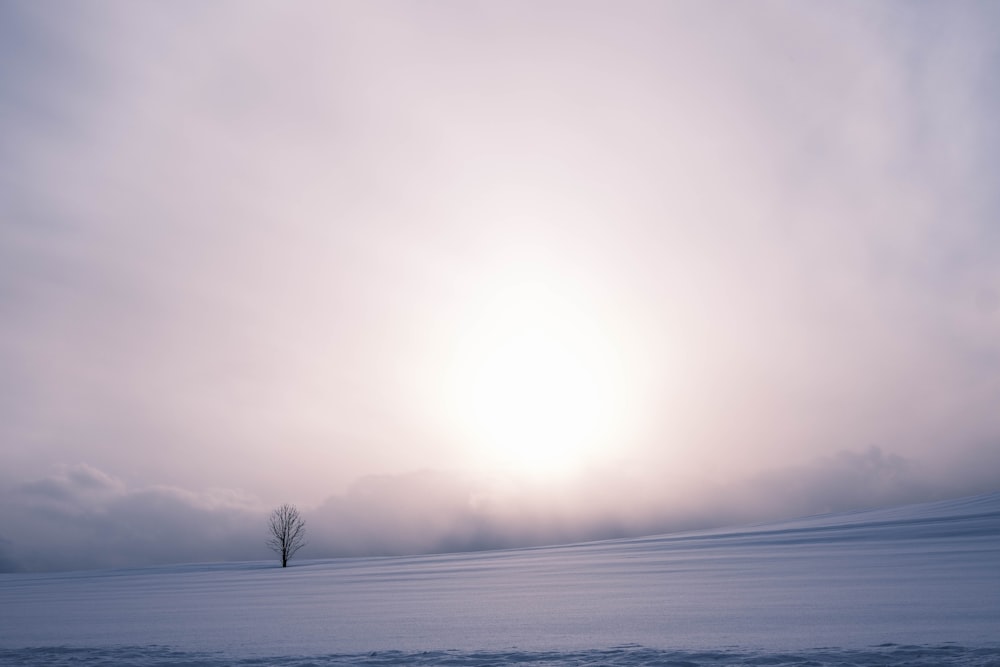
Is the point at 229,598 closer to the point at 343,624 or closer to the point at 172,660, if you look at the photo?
the point at 343,624

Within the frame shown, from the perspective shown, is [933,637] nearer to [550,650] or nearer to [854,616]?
[854,616]

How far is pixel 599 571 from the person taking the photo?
19.9 m

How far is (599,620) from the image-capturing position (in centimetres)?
981

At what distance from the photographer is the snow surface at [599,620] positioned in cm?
718

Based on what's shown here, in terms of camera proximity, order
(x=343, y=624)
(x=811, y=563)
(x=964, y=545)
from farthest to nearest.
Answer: (x=964, y=545)
(x=811, y=563)
(x=343, y=624)

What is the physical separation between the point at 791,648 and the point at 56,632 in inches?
477

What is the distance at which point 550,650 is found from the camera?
768 centimetres

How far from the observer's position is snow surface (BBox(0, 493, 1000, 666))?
718cm

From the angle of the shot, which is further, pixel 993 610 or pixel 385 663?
pixel 993 610

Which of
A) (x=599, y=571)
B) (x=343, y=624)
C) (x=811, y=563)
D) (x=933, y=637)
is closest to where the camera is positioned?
(x=933, y=637)

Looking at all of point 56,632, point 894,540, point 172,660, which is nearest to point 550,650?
point 172,660

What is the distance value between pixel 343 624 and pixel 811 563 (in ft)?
40.0

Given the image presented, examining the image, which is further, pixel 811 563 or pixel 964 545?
pixel 964 545

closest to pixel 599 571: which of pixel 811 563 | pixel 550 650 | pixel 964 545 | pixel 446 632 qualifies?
pixel 811 563
